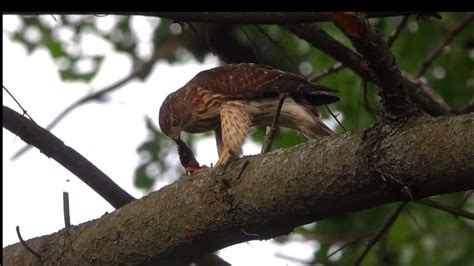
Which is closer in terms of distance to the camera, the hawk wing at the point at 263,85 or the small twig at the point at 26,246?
the small twig at the point at 26,246

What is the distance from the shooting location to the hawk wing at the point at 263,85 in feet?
15.0

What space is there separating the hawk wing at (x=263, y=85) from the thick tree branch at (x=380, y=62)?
1.87 m

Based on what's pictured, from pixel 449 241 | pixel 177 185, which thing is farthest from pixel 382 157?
pixel 449 241

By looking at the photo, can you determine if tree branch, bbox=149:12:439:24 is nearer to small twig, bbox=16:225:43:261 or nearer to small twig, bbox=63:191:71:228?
small twig, bbox=63:191:71:228

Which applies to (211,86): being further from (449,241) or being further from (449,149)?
(449,149)

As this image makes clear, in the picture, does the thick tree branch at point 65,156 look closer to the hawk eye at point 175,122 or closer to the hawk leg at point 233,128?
the hawk leg at point 233,128

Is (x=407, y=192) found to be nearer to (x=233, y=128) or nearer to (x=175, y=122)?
(x=233, y=128)

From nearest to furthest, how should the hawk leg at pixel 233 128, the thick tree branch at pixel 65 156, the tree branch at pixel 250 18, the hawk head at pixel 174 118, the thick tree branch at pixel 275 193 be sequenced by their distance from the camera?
the thick tree branch at pixel 275 193, the thick tree branch at pixel 65 156, the tree branch at pixel 250 18, the hawk leg at pixel 233 128, the hawk head at pixel 174 118

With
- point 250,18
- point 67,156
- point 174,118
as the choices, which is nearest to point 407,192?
point 67,156

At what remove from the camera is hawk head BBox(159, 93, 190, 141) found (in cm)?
495

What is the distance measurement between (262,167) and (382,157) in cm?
46

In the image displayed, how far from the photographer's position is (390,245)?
6445 mm

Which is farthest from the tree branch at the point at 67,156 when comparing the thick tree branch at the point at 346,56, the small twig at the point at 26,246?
the thick tree branch at the point at 346,56

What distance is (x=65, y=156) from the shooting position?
3572 millimetres
